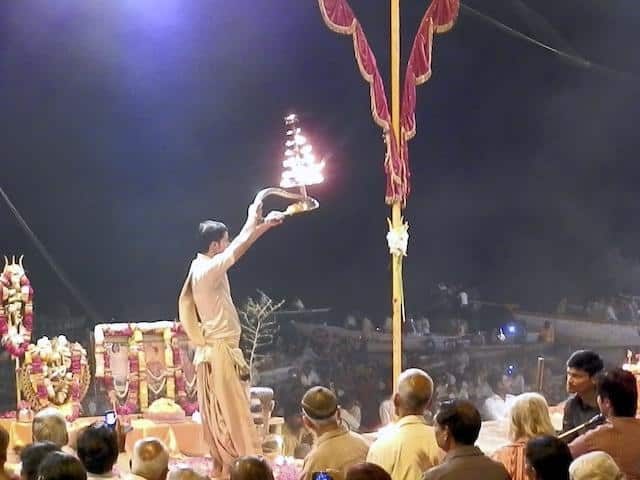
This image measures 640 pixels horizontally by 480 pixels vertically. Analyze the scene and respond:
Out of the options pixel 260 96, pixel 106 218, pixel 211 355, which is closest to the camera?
pixel 211 355

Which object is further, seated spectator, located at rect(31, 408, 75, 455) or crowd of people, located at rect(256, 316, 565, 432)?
crowd of people, located at rect(256, 316, 565, 432)

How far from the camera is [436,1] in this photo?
8.64 m

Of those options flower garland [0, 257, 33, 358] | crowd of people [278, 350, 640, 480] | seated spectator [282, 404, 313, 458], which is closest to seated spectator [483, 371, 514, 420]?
seated spectator [282, 404, 313, 458]

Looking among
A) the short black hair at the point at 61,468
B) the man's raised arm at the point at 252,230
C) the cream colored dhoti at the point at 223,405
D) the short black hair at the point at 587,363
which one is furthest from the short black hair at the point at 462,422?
the cream colored dhoti at the point at 223,405

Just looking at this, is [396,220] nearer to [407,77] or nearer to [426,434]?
[407,77]

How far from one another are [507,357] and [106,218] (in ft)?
16.3

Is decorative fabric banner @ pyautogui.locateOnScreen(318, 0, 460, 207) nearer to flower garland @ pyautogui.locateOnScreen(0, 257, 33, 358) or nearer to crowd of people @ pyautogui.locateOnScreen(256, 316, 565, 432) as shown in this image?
flower garland @ pyautogui.locateOnScreen(0, 257, 33, 358)

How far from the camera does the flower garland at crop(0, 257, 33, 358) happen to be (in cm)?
823

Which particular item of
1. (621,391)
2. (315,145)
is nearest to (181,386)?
(315,145)

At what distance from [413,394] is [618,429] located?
0.88 metres

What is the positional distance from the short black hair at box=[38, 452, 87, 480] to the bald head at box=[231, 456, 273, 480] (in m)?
0.53

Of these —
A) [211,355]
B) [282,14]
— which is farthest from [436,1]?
[211,355]

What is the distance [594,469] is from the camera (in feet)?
11.6

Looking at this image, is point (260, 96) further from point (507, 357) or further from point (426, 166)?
point (507, 357)
